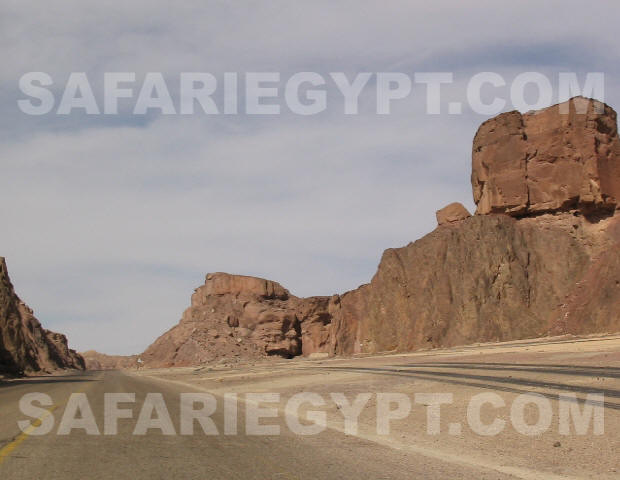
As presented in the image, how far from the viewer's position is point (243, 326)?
135750mm

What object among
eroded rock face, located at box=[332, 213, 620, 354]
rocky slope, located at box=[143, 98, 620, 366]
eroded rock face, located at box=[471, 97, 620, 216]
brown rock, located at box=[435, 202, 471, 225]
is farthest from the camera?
brown rock, located at box=[435, 202, 471, 225]

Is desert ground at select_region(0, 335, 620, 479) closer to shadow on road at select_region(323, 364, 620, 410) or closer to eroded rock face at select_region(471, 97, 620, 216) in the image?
shadow on road at select_region(323, 364, 620, 410)

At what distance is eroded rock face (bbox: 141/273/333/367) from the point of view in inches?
5037

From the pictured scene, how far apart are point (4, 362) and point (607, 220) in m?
69.1

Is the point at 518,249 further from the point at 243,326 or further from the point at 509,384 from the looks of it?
the point at 243,326

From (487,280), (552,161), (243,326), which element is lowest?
(243,326)

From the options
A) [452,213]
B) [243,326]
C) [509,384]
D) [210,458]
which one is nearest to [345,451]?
[210,458]

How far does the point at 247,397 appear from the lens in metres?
22.1

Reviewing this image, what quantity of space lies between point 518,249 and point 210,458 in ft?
219

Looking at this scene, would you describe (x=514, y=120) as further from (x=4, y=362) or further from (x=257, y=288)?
(x=257, y=288)

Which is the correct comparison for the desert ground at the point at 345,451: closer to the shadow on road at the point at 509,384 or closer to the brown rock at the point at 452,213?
the shadow on road at the point at 509,384

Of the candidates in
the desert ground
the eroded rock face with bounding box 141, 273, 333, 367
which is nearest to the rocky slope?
the eroded rock face with bounding box 141, 273, 333, 367

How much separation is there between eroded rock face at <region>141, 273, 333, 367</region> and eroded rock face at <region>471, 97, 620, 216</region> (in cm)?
5941

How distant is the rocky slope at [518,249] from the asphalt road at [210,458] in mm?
51114
